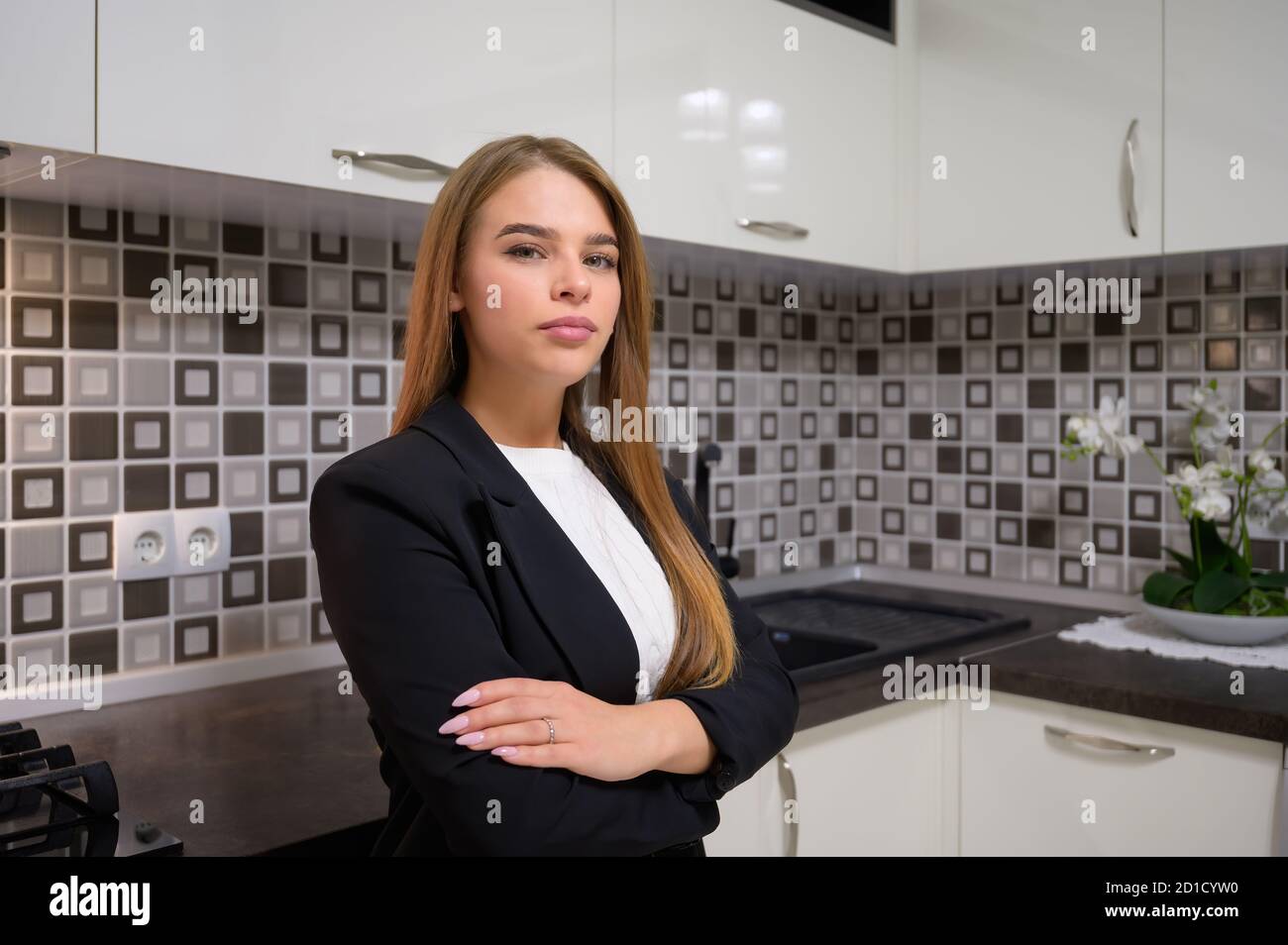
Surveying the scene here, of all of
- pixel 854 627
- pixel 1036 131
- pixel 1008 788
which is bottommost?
pixel 1008 788

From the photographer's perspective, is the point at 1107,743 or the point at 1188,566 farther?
the point at 1188,566

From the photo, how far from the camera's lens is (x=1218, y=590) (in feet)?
5.98

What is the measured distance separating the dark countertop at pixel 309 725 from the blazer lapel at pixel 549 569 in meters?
0.32

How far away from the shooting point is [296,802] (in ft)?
3.85

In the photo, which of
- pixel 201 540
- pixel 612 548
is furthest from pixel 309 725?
pixel 612 548

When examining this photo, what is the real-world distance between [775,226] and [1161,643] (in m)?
0.95

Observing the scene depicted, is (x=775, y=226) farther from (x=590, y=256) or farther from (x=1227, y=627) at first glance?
(x=1227, y=627)

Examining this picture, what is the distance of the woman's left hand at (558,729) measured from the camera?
898mm

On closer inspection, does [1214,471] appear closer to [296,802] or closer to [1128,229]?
[1128,229]

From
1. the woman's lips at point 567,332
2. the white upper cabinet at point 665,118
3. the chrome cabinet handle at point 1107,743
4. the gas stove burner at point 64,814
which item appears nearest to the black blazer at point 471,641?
the woman's lips at point 567,332

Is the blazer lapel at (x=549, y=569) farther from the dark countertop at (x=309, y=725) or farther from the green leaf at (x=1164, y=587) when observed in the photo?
the green leaf at (x=1164, y=587)

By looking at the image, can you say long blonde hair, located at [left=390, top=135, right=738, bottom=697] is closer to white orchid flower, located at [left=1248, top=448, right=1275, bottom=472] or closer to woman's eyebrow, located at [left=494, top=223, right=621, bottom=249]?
woman's eyebrow, located at [left=494, top=223, right=621, bottom=249]

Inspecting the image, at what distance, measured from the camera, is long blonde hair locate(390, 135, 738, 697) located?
107 cm
